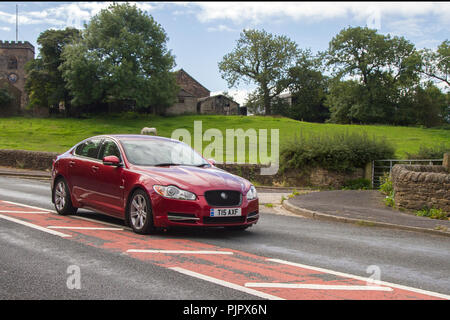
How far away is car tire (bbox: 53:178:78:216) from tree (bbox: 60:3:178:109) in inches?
2013

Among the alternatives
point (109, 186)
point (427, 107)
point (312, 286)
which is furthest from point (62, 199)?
point (427, 107)

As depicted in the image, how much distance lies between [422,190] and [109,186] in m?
8.24

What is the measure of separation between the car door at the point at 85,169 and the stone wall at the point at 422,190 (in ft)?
26.7

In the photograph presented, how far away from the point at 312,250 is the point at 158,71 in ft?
198

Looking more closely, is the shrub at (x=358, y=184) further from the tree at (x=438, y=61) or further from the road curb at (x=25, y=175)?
the tree at (x=438, y=61)

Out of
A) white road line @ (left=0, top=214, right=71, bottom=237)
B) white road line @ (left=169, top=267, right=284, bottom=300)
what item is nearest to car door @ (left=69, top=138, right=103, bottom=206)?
white road line @ (left=0, top=214, right=71, bottom=237)

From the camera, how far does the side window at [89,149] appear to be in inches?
393

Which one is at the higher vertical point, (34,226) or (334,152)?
(334,152)

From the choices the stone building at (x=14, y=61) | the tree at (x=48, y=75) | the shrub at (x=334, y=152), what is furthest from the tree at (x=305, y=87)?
the shrub at (x=334, y=152)

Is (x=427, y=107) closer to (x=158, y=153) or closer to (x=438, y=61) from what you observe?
(x=438, y=61)

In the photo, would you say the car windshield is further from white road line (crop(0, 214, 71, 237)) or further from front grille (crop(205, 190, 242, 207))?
white road line (crop(0, 214, 71, 237))

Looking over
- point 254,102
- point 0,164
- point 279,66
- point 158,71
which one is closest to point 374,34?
point 279,66

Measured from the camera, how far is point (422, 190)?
1309 centimetres
